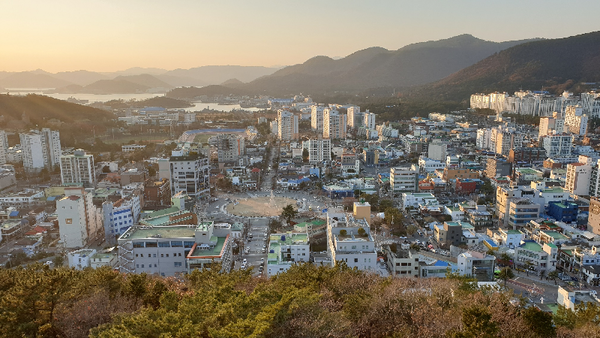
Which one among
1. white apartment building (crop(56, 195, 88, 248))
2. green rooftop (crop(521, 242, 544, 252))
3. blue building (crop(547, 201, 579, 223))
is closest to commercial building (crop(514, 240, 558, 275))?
green rooftop (crop(521, 242, 544, 252))

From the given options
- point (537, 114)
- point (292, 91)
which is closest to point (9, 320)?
point (537, 114)

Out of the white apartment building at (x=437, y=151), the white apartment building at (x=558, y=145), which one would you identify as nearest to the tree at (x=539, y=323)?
the white apartment building at (x=437, y=151)

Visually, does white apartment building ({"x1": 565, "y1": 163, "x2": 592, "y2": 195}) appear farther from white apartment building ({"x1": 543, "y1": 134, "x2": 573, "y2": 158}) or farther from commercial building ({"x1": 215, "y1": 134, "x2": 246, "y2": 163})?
commercial building ({"x1": 215, "y1": 134, "x2": 246, "y2": 163})

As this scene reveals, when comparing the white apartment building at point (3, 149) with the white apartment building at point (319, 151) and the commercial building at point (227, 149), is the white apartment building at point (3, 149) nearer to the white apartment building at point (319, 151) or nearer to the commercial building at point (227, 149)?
the commercial building at point (227, 149)

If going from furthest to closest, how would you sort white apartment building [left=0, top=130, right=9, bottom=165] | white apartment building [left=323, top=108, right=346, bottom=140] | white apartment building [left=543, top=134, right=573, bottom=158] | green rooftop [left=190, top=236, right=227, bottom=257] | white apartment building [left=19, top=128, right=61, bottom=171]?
white apartment building [left=323, top=108, right=346, bottom=140]
white apartment building [left=543, top=134, right=573, bottom=158]
white apartment building [left=0, top=130, right=9, bottom=165]
white apartment building [left=19, top=128, right=61, bottom=171]
green rooftop [left=190, top=236, right=227, bottom=257]

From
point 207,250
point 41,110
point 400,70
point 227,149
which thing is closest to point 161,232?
point 207,250

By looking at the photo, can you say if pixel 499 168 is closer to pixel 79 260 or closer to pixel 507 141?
pixel 507 141
